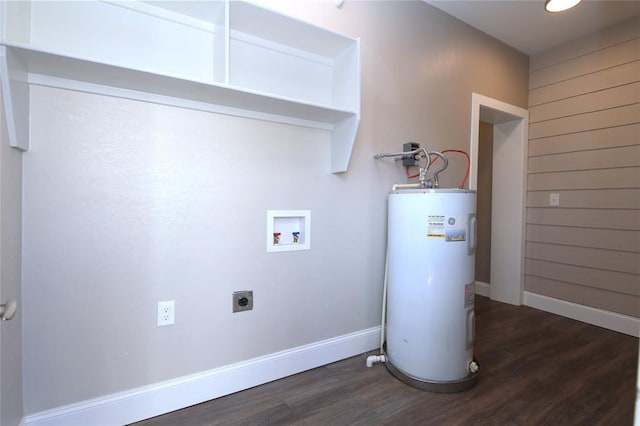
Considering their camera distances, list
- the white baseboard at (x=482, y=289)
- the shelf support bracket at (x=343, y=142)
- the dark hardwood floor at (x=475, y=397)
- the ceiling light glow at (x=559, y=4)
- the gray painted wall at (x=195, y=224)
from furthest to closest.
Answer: the white baseboard at (x=482, y=289) → the ceiling light glow at (x=559, y=4) → the shelf support bracket at (x=343, y=142) → the dark hardwood floor at (x=475, y=397) → the gray painted wall at (x=195, y=224)

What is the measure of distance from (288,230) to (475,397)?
4.60 ft

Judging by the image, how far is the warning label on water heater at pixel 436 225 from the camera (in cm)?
164

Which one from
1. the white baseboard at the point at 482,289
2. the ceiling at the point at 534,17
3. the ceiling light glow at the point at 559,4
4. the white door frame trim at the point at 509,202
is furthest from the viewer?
the white baseboard at the point at 482,289

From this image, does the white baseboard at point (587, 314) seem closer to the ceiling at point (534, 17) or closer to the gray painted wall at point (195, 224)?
the gray painted wall at point (195, 224)

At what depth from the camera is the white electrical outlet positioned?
1.46 meters

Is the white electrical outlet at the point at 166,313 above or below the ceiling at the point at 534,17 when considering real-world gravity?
below

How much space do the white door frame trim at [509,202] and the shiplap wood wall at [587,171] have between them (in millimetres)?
110

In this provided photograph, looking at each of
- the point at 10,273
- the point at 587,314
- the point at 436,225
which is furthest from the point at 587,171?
the point at 10,273

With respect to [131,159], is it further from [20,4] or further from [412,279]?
[412,279]

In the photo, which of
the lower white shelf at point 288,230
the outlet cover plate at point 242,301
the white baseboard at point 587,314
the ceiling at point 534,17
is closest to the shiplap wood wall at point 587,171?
the white baseboard at point 587,314

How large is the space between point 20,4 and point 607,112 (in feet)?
13.0

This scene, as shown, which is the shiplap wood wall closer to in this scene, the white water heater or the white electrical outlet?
the white water heater

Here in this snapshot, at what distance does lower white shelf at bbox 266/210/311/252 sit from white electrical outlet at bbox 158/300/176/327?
0.57m

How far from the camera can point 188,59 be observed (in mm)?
1492
